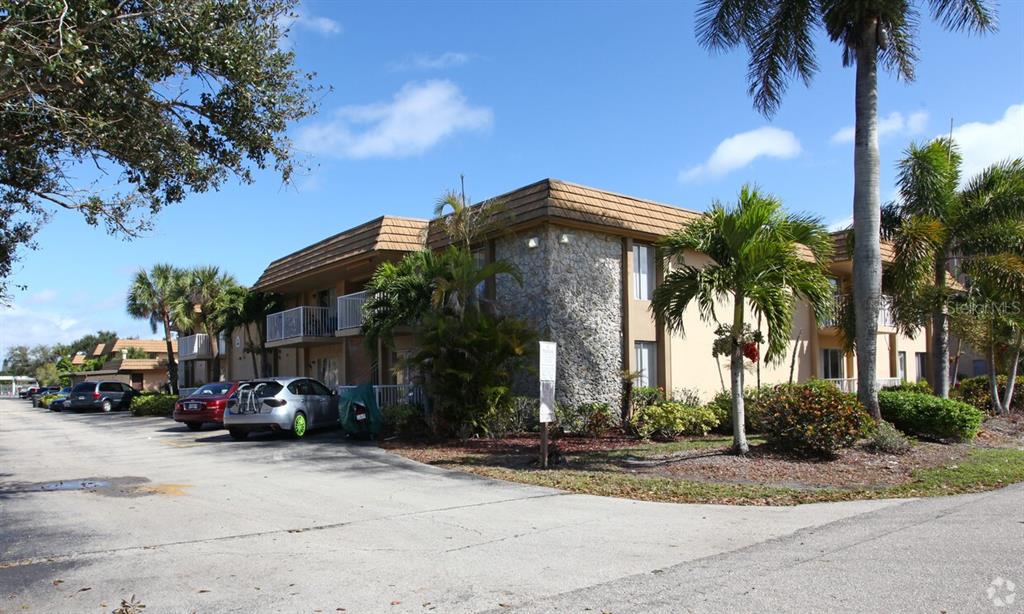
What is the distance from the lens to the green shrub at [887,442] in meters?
13.5

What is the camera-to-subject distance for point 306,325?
24891 mm

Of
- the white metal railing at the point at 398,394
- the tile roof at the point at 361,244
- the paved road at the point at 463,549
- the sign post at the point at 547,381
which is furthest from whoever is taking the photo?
the tile roof at the point at 361,244

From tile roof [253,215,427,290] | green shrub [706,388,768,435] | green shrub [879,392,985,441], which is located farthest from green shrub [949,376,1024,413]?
tile roof [253,215,427,290]

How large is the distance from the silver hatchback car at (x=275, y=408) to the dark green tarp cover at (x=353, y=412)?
1521 mm

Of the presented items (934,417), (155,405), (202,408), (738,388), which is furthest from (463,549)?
(155,405)

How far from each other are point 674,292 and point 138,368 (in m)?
53.4

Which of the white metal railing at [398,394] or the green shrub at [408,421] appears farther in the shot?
the white metal railing at [398,394]

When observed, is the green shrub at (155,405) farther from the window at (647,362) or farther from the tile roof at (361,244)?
the window at (647,362)

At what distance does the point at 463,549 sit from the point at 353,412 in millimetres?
10306

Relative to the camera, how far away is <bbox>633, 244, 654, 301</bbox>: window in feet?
62.7

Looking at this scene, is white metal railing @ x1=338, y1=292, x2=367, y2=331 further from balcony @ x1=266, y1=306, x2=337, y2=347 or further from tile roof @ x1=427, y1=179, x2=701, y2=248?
tile roof @ x1=427, y1=179, x2=701, y2=248

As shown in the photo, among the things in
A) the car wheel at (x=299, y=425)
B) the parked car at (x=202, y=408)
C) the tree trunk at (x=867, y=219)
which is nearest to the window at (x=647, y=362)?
the tree trunk at (x=867, y=219)

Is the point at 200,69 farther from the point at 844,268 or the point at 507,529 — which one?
the point at 844,268

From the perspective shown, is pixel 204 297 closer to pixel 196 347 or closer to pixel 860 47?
pixel 196 347
